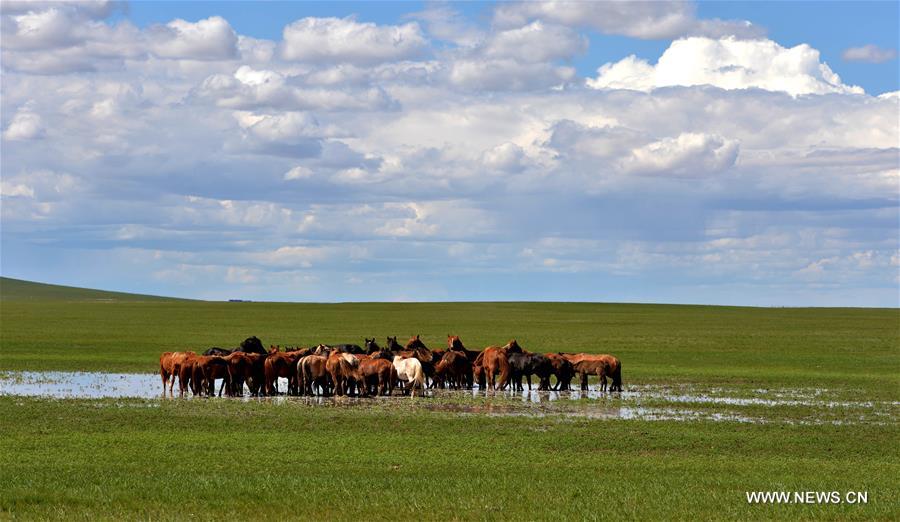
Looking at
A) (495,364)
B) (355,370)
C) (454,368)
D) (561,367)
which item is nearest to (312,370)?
(355,370)

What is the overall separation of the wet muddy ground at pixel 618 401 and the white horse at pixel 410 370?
0.56m

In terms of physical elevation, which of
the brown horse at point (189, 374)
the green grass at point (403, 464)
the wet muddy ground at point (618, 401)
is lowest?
the green grass at point (403, 464)

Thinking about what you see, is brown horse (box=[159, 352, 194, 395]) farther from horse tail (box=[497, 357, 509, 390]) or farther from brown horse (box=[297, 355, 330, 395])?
horse tail (box=[497, 357, 509, 390])

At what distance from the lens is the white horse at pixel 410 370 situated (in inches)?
1261

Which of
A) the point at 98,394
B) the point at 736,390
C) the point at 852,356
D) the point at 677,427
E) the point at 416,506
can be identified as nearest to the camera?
the point at 416,506

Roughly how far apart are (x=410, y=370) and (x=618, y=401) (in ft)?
19.8

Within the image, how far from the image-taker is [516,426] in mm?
24297

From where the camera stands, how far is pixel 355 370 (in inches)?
1258

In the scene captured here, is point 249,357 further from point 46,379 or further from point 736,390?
point 736,390

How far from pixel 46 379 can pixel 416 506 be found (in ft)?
82.4

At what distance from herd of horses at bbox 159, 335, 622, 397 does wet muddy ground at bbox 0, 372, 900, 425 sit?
0.73 metres

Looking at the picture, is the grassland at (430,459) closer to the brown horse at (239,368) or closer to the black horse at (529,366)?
the brown horse at (239,368)

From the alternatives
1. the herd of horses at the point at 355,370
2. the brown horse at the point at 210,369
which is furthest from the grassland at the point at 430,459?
the brown horse at the point at 210,369

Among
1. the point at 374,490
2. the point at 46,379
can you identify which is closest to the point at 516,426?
the point at 374,490
